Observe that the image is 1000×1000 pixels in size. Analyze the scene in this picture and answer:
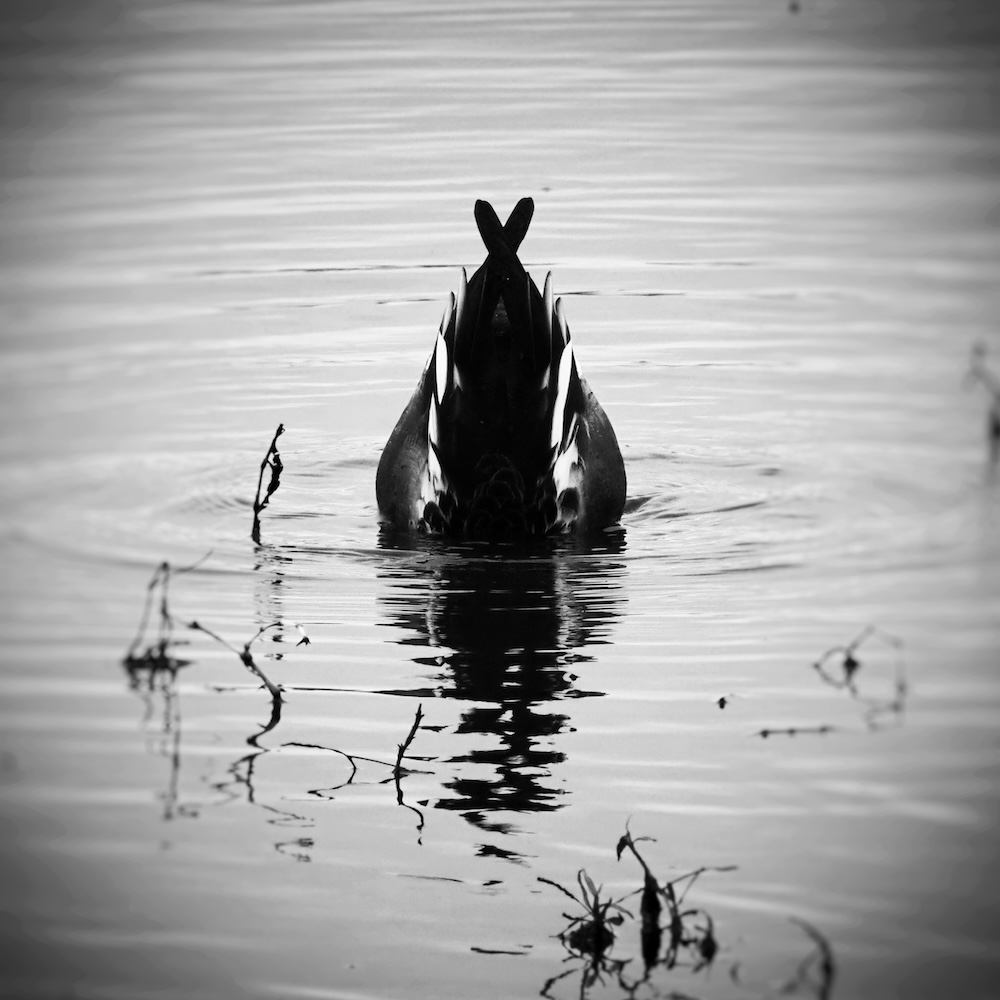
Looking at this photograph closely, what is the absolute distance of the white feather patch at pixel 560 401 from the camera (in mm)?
8711

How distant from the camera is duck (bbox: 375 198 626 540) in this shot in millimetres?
8648

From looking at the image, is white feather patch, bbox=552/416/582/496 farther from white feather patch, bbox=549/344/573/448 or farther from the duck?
white feather patch, bbox=549/344/573/448

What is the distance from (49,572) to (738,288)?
6765 mm

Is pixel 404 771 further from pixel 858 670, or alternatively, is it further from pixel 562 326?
pixel 562 326

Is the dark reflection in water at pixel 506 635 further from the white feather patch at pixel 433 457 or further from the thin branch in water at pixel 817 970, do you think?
the thin branch in water at pixel 817 970

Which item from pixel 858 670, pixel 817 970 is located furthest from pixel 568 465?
pixel 817 970

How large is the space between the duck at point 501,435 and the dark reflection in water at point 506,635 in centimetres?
19

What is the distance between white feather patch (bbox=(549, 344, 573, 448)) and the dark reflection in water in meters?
0.59

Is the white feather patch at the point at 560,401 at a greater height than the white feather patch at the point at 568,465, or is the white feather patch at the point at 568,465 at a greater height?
the white feather patch at the point at 560,401

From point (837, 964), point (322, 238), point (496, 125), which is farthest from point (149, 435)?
point (496, 125)

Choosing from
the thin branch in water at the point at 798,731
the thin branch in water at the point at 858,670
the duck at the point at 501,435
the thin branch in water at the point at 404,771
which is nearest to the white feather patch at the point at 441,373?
the duck at the point at 501,435

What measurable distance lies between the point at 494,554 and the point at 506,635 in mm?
1376

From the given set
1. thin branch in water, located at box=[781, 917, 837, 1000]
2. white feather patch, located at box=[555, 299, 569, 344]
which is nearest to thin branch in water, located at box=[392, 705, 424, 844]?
thin branch in water, located at box=[781, 917, 837, 1000]

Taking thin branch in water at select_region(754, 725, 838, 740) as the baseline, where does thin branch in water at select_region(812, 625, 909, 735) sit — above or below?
above
